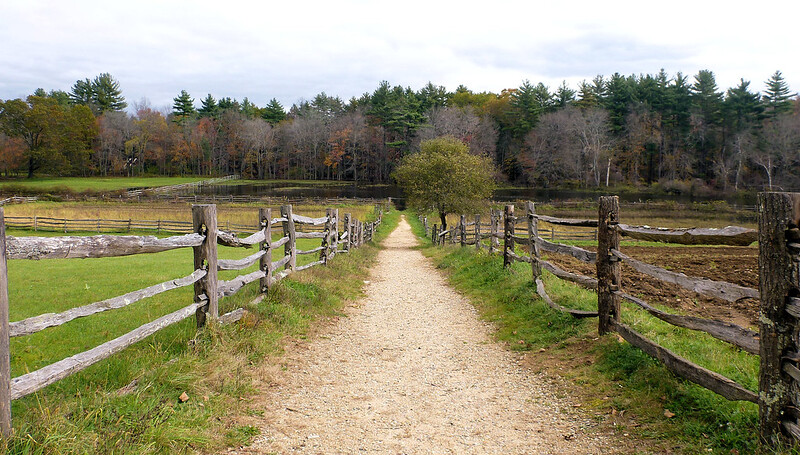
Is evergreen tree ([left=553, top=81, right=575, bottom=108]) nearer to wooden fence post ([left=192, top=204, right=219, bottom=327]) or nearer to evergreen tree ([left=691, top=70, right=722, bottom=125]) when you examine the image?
evergreen tree ([left=691, top=70, right=722, bottom=125])

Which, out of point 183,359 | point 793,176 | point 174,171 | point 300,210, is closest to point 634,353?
point 183,359

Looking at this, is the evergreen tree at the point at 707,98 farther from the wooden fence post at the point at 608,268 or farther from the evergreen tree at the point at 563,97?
the wooden fence post at the point at 608,268

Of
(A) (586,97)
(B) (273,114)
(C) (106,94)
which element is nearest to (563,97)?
(A) (586,97)

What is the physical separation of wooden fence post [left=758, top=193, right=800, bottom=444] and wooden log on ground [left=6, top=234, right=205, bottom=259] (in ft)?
15.5


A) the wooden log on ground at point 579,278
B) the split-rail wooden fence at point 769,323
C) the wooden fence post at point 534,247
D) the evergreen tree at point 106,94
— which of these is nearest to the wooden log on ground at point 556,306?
the wooden fence post at point 534,247

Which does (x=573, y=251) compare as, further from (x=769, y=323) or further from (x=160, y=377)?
(x=160, y=377)

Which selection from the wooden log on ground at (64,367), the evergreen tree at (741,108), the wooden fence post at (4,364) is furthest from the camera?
the evergreen tree at (741,108)

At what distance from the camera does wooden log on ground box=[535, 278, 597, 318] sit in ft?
21.2

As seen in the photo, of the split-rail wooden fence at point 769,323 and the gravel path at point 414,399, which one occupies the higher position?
the split-rail wooden fence at point 769,323

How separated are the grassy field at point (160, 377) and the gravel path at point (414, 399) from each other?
37 centimetres

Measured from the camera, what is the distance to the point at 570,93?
94.9 metres

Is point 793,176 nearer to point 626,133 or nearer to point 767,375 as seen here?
point 626,133

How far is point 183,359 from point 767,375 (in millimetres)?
4896

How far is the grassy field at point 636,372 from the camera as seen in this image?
12.1 ft
